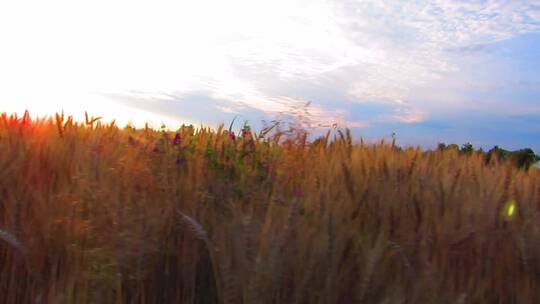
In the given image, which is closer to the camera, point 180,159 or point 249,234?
point 249,234

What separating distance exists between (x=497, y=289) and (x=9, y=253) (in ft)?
4.71

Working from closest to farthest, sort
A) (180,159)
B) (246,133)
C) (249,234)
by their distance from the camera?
(249,234)
(180,159)
(246,133)

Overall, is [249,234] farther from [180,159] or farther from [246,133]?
[246,133]

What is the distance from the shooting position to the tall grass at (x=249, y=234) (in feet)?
4.72

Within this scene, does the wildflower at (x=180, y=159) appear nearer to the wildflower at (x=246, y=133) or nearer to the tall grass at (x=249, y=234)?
the tall grass at (x=249, y=234)

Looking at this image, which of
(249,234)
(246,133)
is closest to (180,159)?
(246,133)

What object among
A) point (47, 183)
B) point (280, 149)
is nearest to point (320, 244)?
point (47, 183)

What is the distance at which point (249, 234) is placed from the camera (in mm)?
1431

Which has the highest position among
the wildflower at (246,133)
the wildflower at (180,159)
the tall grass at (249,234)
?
the wildflower at (246,133)

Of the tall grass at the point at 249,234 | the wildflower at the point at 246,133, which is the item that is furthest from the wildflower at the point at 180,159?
the wildflower at the point at 246,133

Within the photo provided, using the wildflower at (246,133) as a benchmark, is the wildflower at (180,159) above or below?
below

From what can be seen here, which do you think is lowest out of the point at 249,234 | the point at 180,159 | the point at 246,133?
the point at 249,234

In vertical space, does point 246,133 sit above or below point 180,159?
above

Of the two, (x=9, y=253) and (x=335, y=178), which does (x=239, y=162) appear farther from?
(x=9, y=253)
